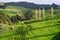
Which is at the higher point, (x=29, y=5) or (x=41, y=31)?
(x=29, y=5)

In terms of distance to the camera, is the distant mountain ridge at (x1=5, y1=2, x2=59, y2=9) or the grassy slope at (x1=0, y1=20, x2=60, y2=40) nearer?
the grassy slope at (x1=0, y1=20, x2=60, y2=40)

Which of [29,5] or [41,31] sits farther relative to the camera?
[29,5]

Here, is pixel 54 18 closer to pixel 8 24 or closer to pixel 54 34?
pixel 54 34

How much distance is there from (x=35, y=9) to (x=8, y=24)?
4.13ft

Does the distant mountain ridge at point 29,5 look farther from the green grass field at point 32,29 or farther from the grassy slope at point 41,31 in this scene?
the grassy slope at point 41,31

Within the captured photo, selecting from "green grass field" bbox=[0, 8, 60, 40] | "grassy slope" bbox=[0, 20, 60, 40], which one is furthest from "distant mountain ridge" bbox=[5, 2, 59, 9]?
"grassy slope" bbox=[0, 20, 60, 40]

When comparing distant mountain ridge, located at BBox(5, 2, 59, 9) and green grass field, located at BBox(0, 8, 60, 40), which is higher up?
distant mountain ridge, located at BBox(5, 2, 59, 9)

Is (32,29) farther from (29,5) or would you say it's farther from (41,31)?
(29,5)

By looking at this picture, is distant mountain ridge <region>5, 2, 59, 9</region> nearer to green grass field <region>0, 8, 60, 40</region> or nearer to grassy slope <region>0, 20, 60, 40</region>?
green grass field <region>0, 8, 60, 40</region>

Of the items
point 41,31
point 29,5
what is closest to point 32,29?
point 41,31

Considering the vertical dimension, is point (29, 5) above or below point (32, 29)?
above

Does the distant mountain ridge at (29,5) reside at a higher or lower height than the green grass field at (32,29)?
higher

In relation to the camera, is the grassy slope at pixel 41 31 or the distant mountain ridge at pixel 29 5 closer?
the grassy slope at pixel 41 31

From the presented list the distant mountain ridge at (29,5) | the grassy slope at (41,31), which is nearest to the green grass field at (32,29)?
the grassy slope at (41,31)
